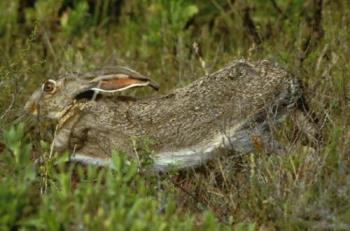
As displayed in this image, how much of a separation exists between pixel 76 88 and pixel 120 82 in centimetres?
28

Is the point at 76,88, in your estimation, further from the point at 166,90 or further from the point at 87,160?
the point at 166,90

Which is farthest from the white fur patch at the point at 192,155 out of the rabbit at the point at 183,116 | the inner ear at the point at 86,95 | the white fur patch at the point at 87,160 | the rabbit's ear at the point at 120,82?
the inner ear at the point at 86,95

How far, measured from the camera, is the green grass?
477cm

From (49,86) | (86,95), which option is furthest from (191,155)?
(49,86)

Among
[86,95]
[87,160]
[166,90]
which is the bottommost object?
[87,160]

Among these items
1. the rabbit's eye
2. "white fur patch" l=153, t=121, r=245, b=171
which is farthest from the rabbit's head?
"white fur patch" l=153, t=121, r=245, b=171

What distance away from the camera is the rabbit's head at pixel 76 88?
6172 millimetres

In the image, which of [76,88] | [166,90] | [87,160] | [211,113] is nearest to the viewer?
[211,113]

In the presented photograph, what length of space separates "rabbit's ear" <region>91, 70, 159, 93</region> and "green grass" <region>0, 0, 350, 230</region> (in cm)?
48

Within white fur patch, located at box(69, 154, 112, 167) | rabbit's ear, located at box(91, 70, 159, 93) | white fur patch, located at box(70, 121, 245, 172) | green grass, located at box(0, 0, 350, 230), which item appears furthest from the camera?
rabbit's ear, located at box(91, 70, 159, 93)

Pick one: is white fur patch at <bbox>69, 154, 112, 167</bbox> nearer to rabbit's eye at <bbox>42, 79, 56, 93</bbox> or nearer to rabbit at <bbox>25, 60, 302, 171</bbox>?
rabbit at <bbox>25, 60, 302, 171</bbox>

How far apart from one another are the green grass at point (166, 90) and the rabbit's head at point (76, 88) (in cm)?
17

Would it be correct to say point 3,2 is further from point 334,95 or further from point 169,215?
point 169,215

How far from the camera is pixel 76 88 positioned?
6.30 meters
